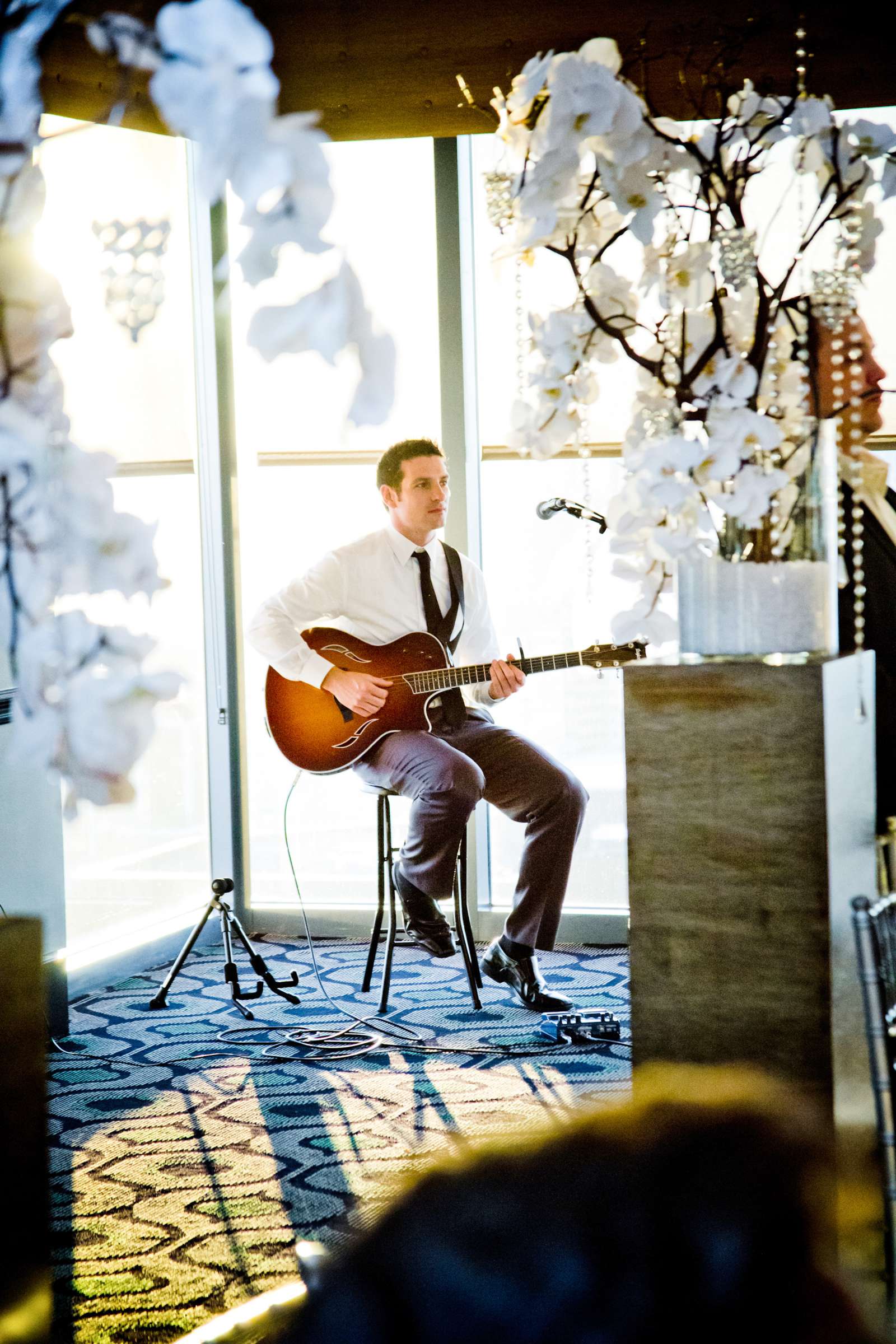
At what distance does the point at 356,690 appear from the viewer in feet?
11.9

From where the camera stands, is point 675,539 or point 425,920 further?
point 425,920

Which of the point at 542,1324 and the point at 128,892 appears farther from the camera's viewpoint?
the point at 128,892

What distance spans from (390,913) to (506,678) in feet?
2.37

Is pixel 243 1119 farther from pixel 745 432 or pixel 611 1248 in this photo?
pixel 611 1248

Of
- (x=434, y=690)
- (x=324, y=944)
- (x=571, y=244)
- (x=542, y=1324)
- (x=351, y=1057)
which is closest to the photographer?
(x=542, y=1324)

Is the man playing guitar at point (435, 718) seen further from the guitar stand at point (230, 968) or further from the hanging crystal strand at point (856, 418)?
the hanging crystal strand at point (856, 418)

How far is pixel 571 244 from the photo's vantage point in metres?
1.30

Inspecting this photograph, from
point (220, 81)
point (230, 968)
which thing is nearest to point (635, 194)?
point (220, 81)

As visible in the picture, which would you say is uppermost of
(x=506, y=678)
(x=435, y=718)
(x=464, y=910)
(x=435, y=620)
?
(x=435, y=620)

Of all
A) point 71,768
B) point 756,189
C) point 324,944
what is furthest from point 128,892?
point 71,768

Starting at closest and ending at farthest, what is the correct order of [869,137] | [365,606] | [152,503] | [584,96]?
[584,96] → [869,137] → [365,606] → [152,503]

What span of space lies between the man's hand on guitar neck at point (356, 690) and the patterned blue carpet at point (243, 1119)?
0.83m

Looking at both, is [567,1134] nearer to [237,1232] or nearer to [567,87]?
[567,87]

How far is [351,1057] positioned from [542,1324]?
2968mm
